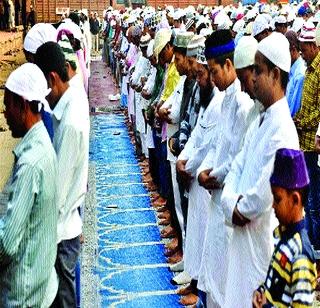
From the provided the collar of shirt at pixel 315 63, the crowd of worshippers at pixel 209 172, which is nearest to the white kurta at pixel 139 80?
the crowd of worshippers at pixel 209 172

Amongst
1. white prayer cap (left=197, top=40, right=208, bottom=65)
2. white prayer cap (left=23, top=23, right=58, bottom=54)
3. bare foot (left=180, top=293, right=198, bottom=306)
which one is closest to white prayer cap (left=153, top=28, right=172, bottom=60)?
white prayer cap (left=197, top=40, right=208, bottom=65)

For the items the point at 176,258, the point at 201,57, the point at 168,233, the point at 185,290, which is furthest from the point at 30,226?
the point at 168,233

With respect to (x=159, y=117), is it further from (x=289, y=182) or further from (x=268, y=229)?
(x=289, y=182)

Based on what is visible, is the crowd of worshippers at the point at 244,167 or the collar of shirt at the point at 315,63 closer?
the crowd of worshippers at the point at 244,167

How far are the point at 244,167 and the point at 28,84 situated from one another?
46.5 inches

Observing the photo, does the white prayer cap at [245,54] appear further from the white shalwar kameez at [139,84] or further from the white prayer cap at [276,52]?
the white shalwar kameez at [139,84]

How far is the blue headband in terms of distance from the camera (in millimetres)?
4062

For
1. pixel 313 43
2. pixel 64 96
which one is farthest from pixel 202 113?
pixel 313 43

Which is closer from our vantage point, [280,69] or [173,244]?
[280,69]

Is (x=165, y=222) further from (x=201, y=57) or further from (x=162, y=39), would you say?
(x=201, y=57)

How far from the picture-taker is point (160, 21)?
9773mm

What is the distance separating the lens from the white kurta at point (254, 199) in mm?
3199

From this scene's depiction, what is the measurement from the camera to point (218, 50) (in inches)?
160

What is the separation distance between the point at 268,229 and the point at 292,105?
8.94 ft
